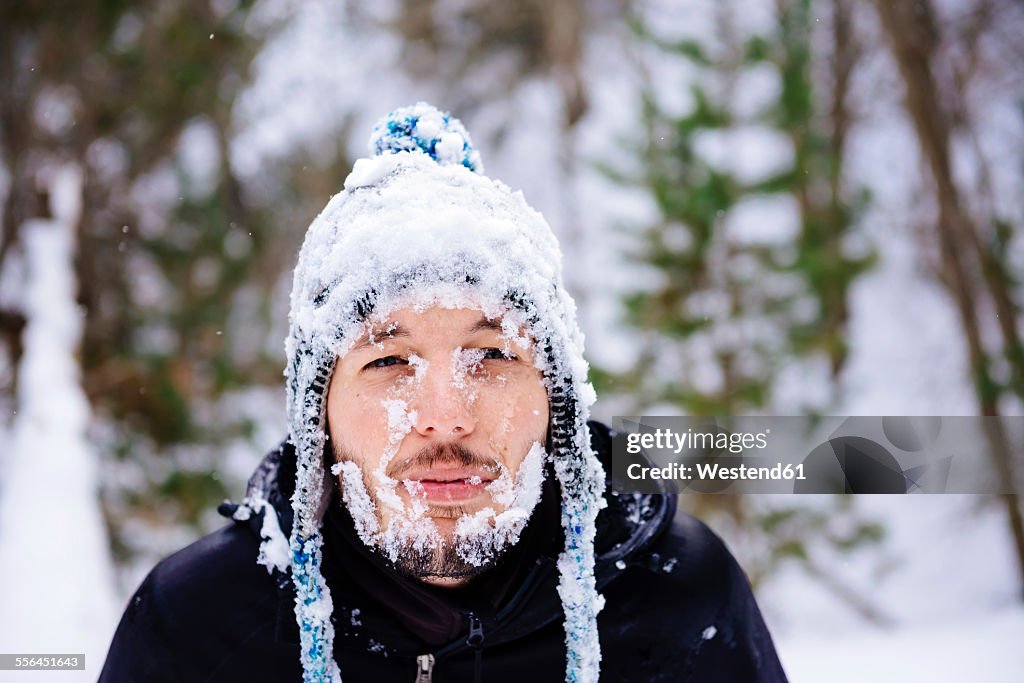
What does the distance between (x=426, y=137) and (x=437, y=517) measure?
0.83 meters

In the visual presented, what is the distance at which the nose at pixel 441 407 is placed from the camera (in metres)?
1.31

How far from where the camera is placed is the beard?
133 cm

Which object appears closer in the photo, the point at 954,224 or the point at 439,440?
the point at 439,440

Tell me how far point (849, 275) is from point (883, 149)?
692 cm

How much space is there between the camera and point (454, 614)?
4.55ft

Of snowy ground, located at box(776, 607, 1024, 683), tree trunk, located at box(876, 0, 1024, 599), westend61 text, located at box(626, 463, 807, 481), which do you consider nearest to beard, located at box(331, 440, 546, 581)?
westend61 text, located at box(626, 463, 807, 481)

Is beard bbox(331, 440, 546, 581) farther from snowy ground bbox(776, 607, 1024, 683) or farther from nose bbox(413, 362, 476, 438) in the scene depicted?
snowy ground bbox(776, 607, 1024, 683)

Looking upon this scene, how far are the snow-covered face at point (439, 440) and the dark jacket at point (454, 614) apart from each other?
104 millimetres

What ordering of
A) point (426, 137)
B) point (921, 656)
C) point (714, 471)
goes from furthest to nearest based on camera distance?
point (921, 656) → point (714, 471) → point (426, 137)

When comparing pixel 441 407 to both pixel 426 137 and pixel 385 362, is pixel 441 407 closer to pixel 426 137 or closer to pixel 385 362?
pixel 385 362

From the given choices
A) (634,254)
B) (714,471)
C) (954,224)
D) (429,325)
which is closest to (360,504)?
(429,325)

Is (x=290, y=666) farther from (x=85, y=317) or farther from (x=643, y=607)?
(x=85, y=317)

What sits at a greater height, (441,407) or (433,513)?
(441,407)

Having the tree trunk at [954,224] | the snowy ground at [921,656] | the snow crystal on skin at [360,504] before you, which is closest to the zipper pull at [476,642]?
the snow crystal on skin at [360,504]
